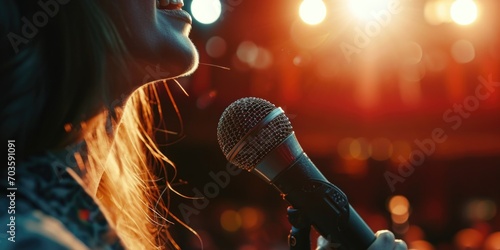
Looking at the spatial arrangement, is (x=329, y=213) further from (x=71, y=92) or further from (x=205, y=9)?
(x=205, y=9)

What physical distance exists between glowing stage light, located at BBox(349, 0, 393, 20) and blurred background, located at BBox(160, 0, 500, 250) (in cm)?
1

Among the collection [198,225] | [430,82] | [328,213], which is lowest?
[198,225]

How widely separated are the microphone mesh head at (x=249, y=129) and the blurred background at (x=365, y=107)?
304cm

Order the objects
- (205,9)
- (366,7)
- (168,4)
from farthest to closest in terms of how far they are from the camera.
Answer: (366,7)
(205,9)
(168,4)

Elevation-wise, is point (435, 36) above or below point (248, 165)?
below

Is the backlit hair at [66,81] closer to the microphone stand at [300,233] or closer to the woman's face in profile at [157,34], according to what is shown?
the woman's face in profile at [157,34]

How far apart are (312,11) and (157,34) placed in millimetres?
4304

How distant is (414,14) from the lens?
6477 millimetres

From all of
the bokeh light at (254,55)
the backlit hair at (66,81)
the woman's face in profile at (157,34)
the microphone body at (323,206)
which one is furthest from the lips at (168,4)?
the bokeh light at (254,55)

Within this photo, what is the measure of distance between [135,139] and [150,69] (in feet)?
1.88

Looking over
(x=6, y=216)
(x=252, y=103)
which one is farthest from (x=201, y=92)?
(x=6, y=216)

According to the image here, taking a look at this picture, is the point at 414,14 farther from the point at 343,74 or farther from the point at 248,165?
the point at 248,165

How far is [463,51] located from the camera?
720 centimetres

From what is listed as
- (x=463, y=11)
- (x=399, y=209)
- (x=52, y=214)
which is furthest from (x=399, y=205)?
(x=52, y=214)
